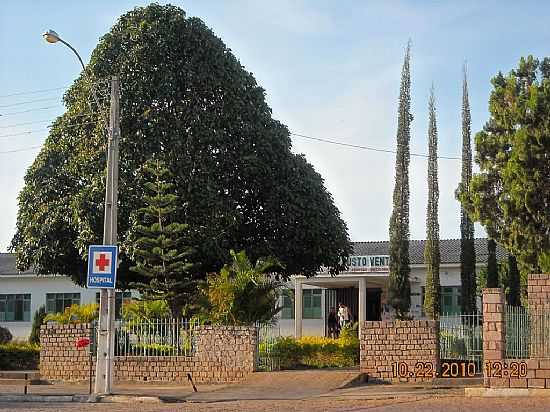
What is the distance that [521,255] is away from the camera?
28.6 metres

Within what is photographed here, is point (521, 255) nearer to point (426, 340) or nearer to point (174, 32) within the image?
point (426, 340)

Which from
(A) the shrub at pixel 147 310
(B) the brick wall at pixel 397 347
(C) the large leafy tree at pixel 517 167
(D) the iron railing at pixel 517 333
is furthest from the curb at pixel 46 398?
(C) the large leafy tree at pixel 517 167

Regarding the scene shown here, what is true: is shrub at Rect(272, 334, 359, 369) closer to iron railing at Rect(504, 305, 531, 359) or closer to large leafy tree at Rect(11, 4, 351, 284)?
large leafy tree at Rect(11, 4, 351, 284)

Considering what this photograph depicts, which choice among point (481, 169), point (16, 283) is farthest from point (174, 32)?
point (16, 283)

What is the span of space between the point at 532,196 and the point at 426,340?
7102 millimetres

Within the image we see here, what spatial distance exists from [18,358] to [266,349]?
10.1 meters

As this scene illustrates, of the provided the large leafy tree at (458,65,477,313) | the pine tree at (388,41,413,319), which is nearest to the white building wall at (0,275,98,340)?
the pine tree at (388,41,413,319)

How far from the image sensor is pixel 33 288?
1975 inches

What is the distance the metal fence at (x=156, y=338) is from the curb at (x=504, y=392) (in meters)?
8.05

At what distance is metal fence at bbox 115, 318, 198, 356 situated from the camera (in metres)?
24.7

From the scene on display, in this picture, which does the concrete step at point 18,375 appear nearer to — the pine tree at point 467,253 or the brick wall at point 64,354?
the brick wall at point 64,354

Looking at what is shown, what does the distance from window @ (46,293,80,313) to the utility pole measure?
2888 centimetres

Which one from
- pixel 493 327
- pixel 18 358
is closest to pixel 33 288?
pixel 18 358

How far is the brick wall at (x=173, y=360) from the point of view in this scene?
2386 centimetres
